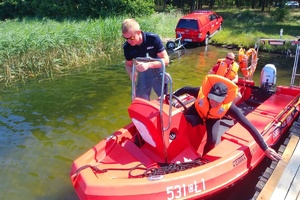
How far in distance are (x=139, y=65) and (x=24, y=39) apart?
7.19 meters

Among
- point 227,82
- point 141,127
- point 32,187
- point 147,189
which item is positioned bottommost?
point 32,187

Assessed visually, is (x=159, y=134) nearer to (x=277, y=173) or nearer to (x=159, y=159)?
(x=159, y=159)

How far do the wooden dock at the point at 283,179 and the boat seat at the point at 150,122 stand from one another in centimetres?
133

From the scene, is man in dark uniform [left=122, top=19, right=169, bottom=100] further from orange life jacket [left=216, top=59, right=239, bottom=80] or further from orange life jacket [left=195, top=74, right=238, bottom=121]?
orange life jacket [left=216, top=59, right=239, bottom=80]

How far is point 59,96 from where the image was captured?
26.5 feet

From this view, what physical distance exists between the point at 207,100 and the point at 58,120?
4.04 meters

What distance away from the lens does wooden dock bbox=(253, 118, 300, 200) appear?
3443 millimetres

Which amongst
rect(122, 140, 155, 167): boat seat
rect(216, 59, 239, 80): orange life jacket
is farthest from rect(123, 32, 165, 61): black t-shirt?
rect(216, 59, 239, 80): orange life jacket

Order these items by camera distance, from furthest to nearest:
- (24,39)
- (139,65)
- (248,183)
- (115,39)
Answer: (115,39)
(24,39)
(248,183)
(139,65)

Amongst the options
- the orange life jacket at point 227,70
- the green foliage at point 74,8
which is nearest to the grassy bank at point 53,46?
the green foliage at point 74,8

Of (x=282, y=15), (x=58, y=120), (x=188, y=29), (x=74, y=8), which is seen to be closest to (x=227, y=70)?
(x=58, y=120)

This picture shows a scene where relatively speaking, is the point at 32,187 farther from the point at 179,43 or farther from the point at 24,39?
the point at 179,43

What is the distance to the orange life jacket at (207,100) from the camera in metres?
3.63

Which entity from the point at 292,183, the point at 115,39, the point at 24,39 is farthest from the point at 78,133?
the point at 115,39
